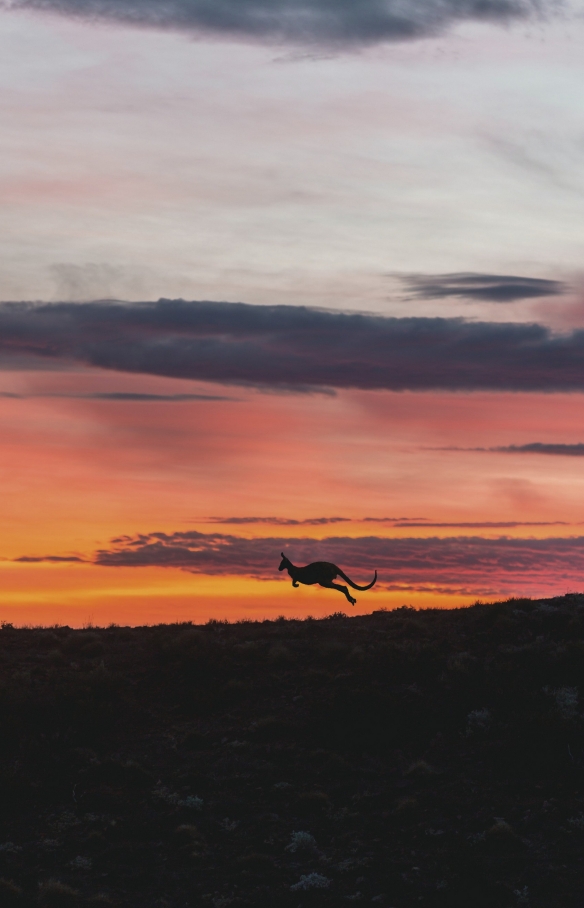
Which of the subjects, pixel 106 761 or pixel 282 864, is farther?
pixel 106 761

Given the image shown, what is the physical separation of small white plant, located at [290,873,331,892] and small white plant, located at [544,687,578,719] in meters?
7.71

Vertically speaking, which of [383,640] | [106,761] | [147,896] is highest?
[383,640]

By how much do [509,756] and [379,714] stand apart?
3.36 meters

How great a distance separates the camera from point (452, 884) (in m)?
17.3

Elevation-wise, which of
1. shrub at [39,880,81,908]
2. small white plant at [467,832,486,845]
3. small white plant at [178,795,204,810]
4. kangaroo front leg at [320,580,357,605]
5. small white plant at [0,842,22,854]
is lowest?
shrub at [39,880,81,908]

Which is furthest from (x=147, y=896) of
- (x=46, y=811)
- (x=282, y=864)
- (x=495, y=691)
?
(x=495, y=691)

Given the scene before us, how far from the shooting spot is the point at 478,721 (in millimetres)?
23000

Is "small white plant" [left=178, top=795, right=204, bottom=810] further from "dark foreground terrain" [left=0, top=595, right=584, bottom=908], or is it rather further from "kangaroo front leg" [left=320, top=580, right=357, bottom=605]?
"kangaroo front leg" [left=320, top=580, right=357, bottom=605]

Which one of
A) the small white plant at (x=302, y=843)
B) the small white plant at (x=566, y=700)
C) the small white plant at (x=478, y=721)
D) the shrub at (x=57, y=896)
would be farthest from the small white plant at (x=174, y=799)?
the small white plant at (x=566, y=700)

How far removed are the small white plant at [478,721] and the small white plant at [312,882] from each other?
20.7 feet

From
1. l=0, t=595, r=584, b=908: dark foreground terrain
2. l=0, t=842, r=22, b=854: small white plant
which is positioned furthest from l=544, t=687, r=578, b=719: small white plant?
l=0, t=842, r=22, b=854: small white plant

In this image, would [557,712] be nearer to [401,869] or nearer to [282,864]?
[401,869]

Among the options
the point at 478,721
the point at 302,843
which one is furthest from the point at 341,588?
the point at 302,843

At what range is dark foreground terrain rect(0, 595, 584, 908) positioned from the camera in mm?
17844
